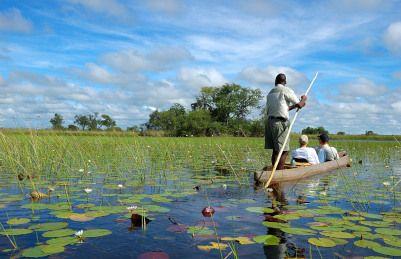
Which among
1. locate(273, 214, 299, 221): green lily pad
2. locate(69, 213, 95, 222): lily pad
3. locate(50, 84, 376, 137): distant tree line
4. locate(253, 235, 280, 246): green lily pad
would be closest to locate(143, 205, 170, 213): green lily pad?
locate(69, 213, 95, 222): lily pad

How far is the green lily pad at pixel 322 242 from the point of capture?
3.33m

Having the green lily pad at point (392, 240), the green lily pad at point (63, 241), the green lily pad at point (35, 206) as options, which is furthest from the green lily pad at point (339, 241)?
the green lily pad at point (35, 206)

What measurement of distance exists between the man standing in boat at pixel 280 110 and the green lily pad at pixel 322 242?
472cm

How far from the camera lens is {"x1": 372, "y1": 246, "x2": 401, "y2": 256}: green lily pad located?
309 cm

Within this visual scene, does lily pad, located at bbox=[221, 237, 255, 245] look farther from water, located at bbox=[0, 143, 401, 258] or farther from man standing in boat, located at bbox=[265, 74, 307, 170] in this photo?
man standing in boat, located at bbox=[265, 74, 307, 170]

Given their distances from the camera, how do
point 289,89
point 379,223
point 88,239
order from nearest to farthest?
1. point 88,239
2. point 379,223
3. point 289,89

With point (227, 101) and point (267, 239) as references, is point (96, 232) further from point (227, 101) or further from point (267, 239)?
point (227, 101)

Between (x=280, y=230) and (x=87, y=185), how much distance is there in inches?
152

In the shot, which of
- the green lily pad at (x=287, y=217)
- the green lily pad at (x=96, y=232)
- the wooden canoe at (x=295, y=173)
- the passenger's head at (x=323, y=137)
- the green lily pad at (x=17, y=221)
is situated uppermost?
the passenger's head at (x=323, y=137)

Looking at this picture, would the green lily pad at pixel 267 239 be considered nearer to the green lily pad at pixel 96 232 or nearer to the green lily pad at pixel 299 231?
the green lily pad at pixel 299 231

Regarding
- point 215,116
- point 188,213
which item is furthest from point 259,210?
point 215,116

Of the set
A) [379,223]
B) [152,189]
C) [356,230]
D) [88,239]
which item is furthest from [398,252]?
[152,189]

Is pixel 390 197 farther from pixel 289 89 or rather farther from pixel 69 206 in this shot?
pixel 69 206

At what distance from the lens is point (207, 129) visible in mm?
61688
